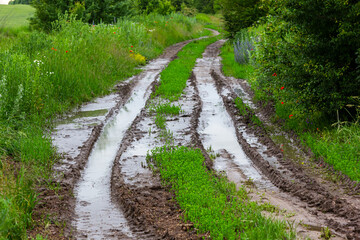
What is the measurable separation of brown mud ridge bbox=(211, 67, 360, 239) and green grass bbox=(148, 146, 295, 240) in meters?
0.68

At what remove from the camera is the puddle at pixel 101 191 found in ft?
16.0

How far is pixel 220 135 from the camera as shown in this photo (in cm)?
863

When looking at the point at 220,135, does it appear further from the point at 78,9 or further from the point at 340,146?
the point at 78,9

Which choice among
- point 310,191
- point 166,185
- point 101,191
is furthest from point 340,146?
point 101,191

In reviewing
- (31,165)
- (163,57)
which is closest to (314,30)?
(31,165)

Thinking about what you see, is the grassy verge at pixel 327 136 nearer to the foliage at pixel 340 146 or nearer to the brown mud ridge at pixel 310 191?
the foliage at pixel 340 146

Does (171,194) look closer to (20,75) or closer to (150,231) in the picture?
(150,231)

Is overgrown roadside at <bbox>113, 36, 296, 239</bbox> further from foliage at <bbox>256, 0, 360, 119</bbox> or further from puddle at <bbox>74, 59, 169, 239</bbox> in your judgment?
foliage at <bbox>256, 0, 360, 119</bbox>

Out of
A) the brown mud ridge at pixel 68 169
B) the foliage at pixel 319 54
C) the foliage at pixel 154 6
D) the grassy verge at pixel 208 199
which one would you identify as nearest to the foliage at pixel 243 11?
the brown mud ridge at pixel 68 169

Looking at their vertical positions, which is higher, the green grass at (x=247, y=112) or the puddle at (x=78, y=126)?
the puddle at (x=78, y=126)

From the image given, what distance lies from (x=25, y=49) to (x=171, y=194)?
28.3ft

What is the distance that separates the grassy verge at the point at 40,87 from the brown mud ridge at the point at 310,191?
3.42m

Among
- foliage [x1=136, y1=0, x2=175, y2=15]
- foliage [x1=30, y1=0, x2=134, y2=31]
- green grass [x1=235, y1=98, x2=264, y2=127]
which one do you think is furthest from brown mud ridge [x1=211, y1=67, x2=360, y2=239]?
foliage [x1=136, y1=0, x2=175, y2=15]

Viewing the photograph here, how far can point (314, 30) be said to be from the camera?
7.92 meters
